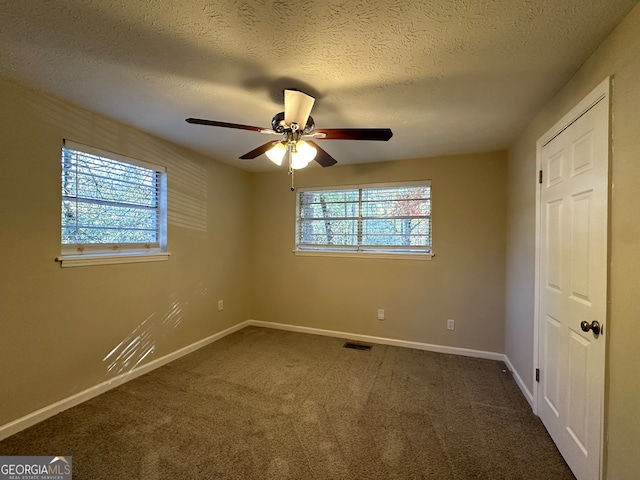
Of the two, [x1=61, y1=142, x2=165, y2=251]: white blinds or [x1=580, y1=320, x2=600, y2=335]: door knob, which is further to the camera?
[x1=61, y1=142, x2=165, y2=251]: white blinds

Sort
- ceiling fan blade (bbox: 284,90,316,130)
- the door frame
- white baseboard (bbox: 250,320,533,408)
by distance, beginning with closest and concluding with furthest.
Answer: the door frame < ceiling fan blade (bbox: 284,90,316,130) < white baseboard (bbox: 250,320,533,408)

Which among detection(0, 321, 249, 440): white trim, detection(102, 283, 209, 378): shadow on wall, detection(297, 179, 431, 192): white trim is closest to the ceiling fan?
detection(297, 179, 431, 192): white trim

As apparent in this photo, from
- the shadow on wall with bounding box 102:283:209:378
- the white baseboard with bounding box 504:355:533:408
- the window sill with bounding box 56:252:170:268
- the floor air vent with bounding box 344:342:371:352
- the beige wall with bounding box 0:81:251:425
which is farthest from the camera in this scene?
the floor air vent with bounding box 344:342:371:352

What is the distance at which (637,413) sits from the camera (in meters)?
1.14

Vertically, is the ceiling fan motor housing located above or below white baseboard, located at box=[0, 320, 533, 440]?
above

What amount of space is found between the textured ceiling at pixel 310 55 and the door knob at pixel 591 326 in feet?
4.63

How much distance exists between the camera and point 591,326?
146 centimetres

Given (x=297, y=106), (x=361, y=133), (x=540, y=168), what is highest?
(x=297, y=106)

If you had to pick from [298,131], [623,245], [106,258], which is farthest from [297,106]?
[106,258]

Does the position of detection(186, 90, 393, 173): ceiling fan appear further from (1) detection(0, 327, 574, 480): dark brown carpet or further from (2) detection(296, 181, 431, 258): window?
(1) detection(0, 327, 574, 480): dark brown carpet

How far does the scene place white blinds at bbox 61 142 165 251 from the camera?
7.30 ft

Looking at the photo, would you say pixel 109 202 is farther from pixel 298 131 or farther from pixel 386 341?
pixel 386 341

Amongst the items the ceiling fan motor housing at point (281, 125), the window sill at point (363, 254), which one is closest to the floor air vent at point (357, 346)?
the window sill at point (363, 254)

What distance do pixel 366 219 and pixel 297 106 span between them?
89.6 inches
